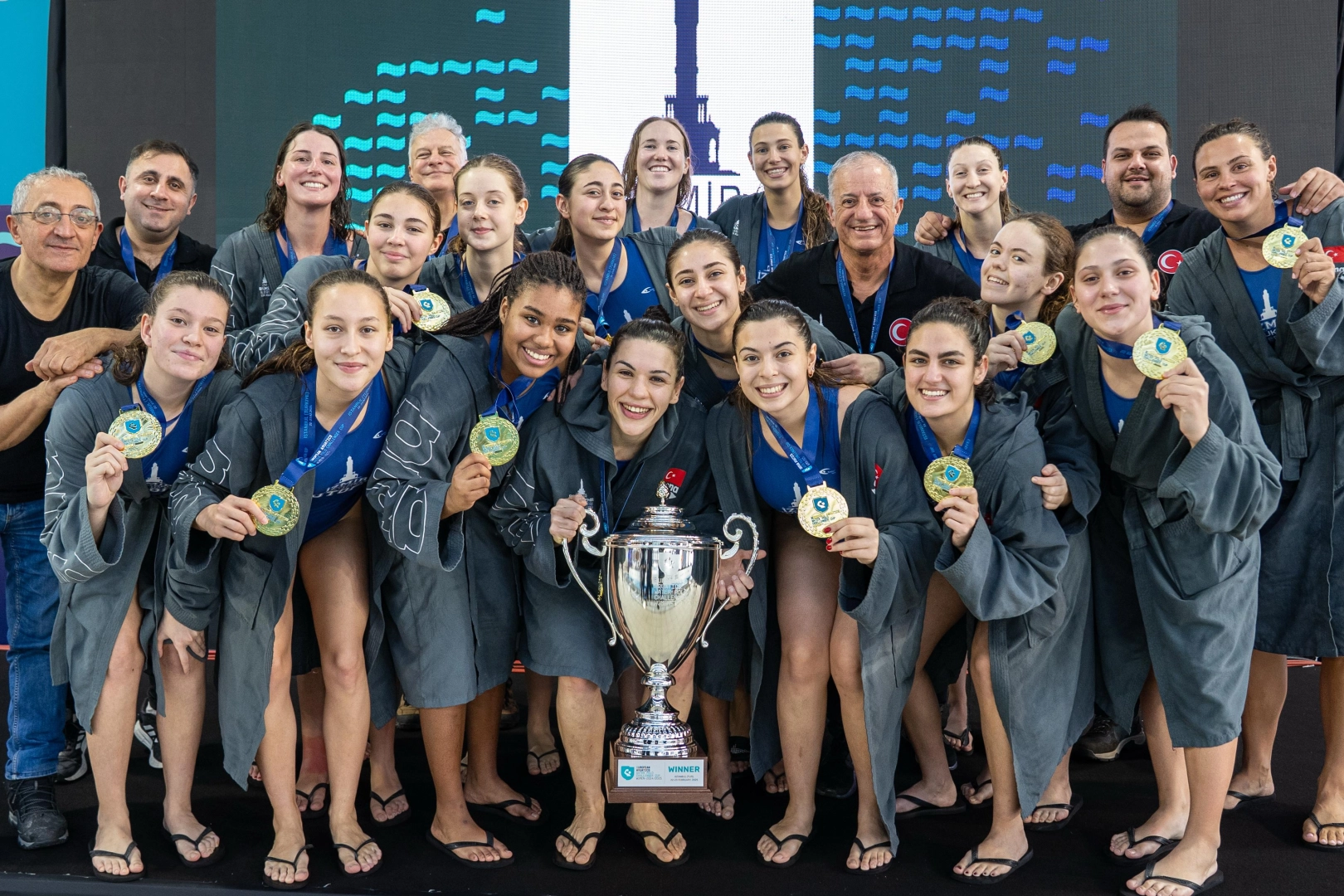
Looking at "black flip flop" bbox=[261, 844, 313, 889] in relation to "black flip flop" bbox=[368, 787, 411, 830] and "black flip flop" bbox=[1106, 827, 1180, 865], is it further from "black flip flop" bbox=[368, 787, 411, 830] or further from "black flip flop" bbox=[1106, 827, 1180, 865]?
"black flip flop" bbox=[1106, 827, 1180, 865]

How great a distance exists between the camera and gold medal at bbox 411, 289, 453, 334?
2.77 metres

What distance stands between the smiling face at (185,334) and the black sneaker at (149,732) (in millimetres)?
1232

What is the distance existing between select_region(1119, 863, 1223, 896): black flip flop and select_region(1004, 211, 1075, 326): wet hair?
1382mm

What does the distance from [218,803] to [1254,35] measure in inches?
205

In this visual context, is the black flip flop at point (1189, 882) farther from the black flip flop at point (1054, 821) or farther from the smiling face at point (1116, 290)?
the smiling face at point (1116, 290)

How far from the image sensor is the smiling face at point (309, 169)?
3.26m

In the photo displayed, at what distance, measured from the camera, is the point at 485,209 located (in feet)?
10.3

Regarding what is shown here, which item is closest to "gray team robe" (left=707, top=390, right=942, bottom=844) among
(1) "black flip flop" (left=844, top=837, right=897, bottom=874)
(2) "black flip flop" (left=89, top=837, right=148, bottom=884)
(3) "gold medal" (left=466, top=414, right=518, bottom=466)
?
(1) "black flip flop" (left=844, top=837, right=897, bottom=874)

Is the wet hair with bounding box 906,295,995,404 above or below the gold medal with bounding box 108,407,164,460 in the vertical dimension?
above

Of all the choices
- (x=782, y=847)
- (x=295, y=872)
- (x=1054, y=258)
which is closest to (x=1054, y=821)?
(x=782, y=847)

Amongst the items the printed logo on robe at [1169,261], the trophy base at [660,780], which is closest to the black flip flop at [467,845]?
the trophy base at [660,780]

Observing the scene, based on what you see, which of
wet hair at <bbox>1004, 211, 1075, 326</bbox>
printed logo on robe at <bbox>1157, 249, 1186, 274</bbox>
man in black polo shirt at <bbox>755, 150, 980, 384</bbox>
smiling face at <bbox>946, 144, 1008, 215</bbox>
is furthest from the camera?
smiling face at <bbox>946, 144, 1008, 215</bbox>

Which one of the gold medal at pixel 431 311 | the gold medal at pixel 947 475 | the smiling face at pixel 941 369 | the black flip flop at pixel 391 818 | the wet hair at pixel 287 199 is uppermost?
the wet hair at pixel 287 199

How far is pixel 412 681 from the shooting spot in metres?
2.56
